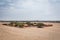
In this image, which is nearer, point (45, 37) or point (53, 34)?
point (45, 37)

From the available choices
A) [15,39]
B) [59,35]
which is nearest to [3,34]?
[15,39]

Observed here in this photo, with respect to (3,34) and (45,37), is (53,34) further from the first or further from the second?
(3,34)

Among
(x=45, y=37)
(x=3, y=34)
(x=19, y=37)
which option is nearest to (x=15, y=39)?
(x=19, y=37)

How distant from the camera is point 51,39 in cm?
908

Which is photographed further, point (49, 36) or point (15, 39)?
point (49, 36)

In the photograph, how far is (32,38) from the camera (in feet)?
30.1

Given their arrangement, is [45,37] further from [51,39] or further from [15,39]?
[15,39]

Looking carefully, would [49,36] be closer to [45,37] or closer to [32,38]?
[45,37]

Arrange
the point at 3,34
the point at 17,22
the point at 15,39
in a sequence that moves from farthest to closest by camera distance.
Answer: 1. the point at 17,22
2. the point at 3,34
3. the point at 15,39

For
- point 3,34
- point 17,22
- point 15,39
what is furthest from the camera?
point 17,22

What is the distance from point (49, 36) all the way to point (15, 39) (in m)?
2.03

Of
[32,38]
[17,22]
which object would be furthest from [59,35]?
[17,22]

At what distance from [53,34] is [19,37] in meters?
2.14

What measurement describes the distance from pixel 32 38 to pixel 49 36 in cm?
106
